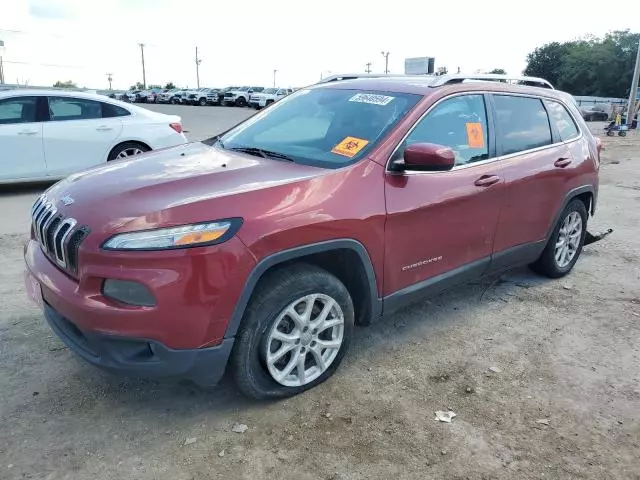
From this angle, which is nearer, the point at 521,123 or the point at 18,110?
the point at 521,123

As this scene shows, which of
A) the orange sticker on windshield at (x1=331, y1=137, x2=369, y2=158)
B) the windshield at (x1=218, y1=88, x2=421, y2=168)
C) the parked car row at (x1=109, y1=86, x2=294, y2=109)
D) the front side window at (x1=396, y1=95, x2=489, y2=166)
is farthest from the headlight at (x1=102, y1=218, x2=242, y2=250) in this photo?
the parked car row at (x1=109, y1=86, x2=294, y2=109)

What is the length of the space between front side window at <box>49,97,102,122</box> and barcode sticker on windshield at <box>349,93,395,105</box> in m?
5.60

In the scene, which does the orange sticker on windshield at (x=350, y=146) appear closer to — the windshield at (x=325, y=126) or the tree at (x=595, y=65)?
the windshield at (x=325, y=126)

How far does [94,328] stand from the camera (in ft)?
8.29

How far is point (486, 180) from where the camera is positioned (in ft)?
12.4

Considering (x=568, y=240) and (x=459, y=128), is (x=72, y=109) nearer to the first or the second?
(x=459, y=128)

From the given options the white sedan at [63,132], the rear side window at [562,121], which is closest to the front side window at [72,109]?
the white sedan at [63,132]

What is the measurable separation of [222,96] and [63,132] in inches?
1553

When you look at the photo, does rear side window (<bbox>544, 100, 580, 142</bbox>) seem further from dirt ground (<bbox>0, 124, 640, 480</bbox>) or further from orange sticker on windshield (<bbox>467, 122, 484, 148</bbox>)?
dirt ground (<bbox>0, 124, 640, 480</bbox>)

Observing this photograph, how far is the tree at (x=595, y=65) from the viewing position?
3014 inches

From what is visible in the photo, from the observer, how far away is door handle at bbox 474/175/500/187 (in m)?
3.74

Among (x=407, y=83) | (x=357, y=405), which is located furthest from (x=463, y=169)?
(x=357, y=405)

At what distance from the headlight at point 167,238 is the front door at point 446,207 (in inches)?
43.3

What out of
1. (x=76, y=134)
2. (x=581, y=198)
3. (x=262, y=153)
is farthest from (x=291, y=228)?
(x=76, y=134)
